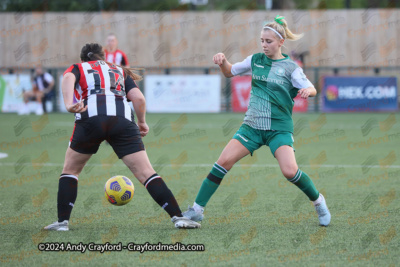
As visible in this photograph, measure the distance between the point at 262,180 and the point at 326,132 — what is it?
23.2 ft

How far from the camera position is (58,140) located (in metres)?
14.1

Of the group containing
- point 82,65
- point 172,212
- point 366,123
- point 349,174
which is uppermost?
point 82,65

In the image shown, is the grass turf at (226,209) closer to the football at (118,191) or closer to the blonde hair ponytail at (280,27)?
the football at (118,191)

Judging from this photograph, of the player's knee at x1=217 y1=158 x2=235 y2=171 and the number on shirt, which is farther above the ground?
the number on shirt

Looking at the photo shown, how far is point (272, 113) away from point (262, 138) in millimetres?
256

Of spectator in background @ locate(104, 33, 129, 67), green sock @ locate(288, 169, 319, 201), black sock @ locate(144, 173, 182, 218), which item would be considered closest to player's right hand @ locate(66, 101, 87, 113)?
black sock @ locate(144, 173, 182, 218)

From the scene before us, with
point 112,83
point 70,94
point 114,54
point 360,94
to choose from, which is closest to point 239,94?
point 360,94

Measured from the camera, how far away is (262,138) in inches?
230

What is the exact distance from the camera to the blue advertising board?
2127cm

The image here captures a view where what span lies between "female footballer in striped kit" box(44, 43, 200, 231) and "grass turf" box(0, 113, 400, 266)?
30 cm

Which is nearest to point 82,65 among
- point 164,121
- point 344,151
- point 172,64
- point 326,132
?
point 344,151

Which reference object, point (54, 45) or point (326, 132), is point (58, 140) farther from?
point (54, 45)

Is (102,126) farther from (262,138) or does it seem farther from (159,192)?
(262,138)

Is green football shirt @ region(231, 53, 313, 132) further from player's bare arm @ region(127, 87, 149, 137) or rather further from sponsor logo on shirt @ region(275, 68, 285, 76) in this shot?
player's bare arm @ region(127, 87, 149, 137)
